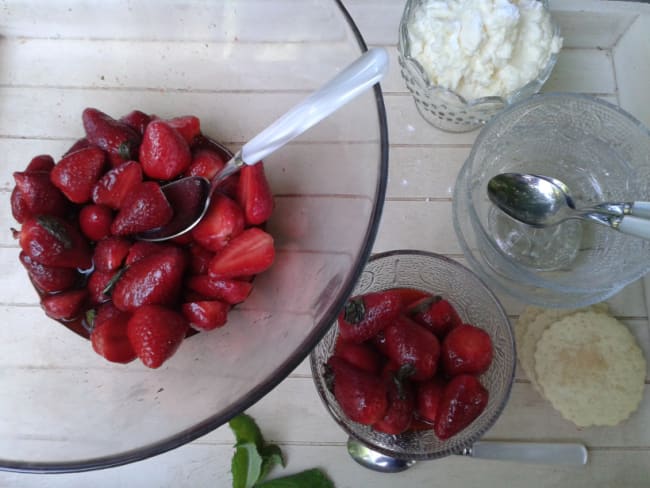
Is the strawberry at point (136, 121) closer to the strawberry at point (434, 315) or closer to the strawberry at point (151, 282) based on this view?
the strawberry at point (151, 282)

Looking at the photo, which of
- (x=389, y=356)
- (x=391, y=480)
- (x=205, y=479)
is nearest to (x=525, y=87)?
(x=389, y=356)

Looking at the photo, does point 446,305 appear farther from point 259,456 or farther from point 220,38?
point 220,38

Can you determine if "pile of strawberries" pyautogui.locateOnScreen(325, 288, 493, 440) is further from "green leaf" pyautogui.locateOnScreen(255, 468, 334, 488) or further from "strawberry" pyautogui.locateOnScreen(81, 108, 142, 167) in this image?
"strawberry" pyautogui.locateOnScreen(81, 108, 142, 167)

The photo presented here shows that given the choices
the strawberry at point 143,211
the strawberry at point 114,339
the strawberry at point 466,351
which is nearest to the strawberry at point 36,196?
the strawberry at point 143,211

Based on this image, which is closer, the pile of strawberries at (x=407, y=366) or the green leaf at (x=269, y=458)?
the pile of strawberries at (x=407, y=366)

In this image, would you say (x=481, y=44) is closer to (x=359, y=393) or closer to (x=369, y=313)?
(x=369, y=313)

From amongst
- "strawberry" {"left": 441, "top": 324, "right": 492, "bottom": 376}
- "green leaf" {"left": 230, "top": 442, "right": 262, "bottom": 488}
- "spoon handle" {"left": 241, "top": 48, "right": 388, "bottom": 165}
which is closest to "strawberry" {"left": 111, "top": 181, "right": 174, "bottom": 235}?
"spoon handle" {"left": 241, "top": 48, "right": 388, "bottom": 165}
